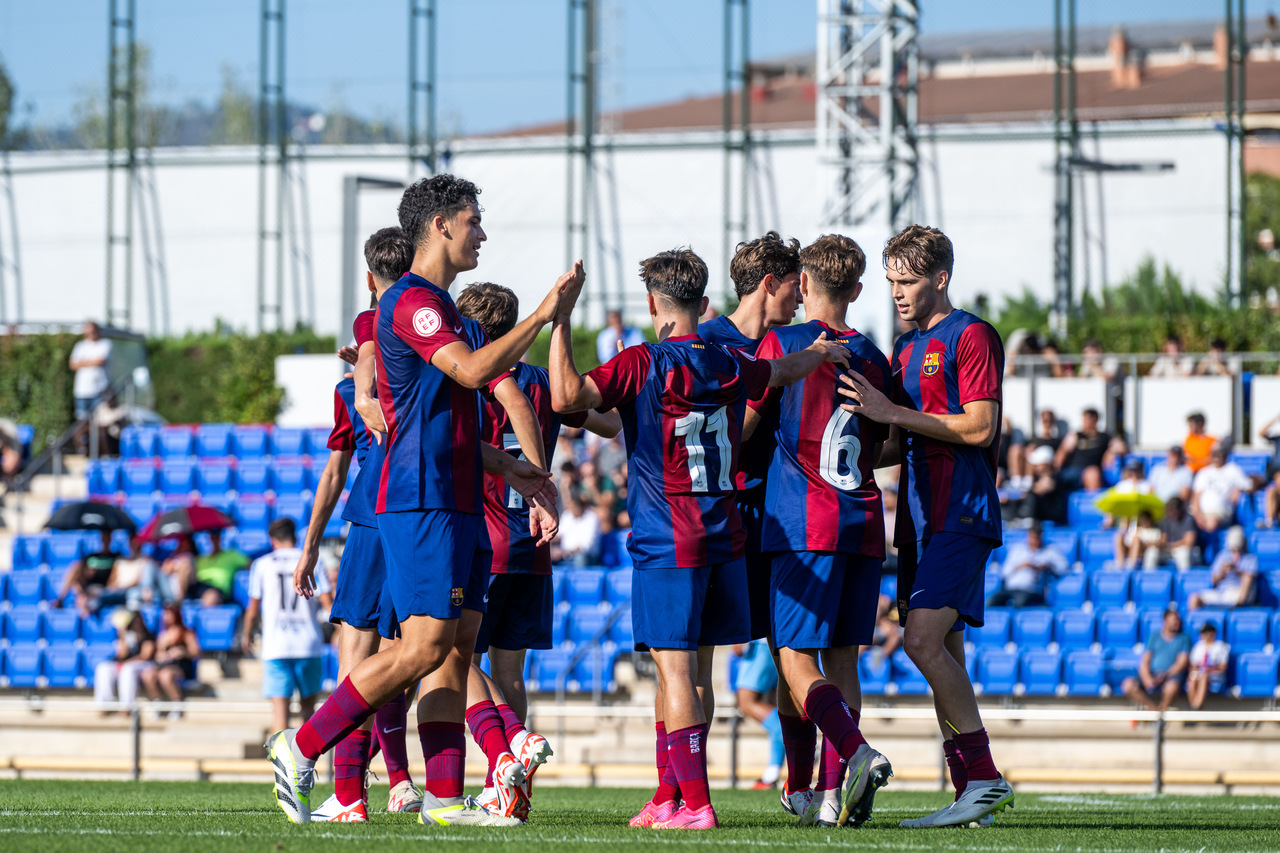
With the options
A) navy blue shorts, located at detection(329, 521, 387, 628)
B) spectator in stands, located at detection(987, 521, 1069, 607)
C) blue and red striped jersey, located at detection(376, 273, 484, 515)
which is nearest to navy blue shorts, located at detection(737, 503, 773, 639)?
blue and red striped jersey, located at detection(376, 273, 484, 515)

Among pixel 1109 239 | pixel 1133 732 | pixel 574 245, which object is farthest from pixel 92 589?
pixel 1109 239

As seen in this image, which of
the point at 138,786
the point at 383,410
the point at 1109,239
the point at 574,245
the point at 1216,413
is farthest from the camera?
the point at 574,245

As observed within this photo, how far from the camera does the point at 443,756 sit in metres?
5.65

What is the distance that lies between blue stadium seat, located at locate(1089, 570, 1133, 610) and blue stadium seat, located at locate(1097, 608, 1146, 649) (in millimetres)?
468

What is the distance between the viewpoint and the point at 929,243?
20.2 ft

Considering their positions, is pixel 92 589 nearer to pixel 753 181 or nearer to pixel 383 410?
pixel 383 410

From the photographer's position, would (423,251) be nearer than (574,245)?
Yes

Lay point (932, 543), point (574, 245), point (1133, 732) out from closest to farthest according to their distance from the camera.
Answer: point (932, 543), point (1133, 732), point (574, 245)

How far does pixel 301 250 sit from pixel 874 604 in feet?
88.6

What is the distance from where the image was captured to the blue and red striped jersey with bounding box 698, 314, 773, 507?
20.3 feet

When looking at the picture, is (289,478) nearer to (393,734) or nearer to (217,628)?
(217,628)

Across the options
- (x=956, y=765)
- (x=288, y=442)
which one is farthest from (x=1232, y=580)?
(x=288, y=442)

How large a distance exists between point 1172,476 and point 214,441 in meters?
12.8

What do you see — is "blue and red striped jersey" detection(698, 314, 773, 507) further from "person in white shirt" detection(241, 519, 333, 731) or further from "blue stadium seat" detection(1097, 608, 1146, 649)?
"blue stadium seat" detection(1097, 608, 1146, 649)
